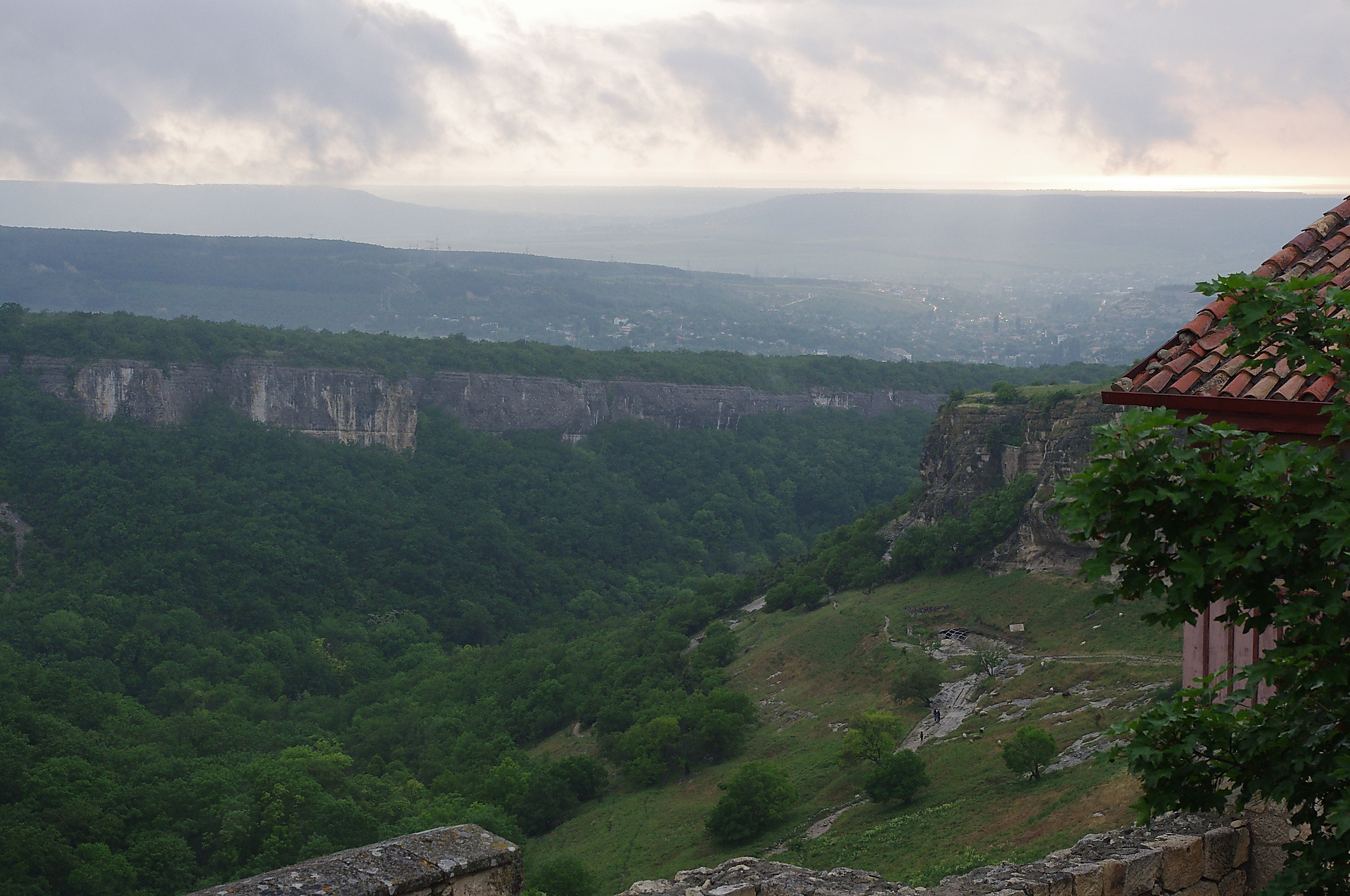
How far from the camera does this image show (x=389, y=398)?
394 ft

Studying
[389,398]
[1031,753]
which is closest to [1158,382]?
[1031,753]

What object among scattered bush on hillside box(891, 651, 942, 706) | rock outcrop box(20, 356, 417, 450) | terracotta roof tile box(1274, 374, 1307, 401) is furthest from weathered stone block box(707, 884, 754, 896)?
rock outcrop box(20, 356, 417, 450)

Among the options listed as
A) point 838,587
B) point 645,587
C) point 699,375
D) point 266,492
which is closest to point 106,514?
point 266,492

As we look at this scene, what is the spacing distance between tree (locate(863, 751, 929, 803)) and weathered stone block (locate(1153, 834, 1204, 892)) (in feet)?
71.3

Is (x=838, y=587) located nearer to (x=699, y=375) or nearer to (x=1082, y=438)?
(x=1082, y=438)

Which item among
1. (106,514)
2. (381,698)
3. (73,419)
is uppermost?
(73,419)

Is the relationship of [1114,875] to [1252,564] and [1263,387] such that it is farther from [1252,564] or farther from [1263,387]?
[1252,564]

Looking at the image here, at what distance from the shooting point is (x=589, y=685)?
61.8 m

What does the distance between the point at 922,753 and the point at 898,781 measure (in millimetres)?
4120

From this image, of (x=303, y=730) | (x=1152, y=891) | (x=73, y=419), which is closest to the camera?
(x=1152, y=891)

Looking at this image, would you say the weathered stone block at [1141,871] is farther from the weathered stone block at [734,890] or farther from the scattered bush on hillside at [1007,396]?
the scattered bush on hillside at [1007,396]

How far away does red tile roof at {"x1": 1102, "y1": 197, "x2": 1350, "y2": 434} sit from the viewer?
8094 mm

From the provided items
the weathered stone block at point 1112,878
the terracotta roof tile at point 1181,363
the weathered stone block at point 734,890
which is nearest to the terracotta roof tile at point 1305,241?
the terracotta roof tile at point 1181,363

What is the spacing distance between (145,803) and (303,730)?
1915cm
